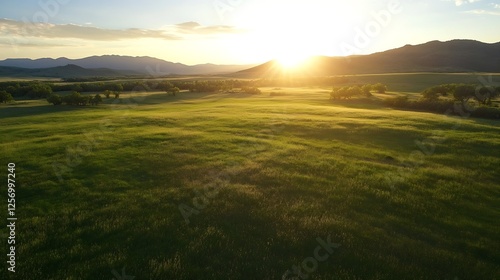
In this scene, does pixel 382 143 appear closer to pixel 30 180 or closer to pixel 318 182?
pixel 318 182

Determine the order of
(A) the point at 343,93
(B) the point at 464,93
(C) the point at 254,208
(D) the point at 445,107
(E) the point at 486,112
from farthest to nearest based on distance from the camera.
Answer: (A) the point at 343,93, (B) the point at 464,93, (D) the point at 445,107, (E) the point at 486,112, (C) the point at 254,208

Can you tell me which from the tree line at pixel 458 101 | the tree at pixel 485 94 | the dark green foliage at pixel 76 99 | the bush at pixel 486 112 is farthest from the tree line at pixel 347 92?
the dark green foliage at pixel 76 99

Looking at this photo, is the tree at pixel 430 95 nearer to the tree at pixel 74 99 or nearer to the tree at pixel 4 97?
the tree at pixel 74 99

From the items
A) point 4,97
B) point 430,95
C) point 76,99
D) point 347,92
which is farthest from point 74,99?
point 430,95

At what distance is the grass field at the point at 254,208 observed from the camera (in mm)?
13148

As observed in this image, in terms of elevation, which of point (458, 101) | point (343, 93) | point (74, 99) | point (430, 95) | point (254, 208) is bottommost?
point (254, 208)

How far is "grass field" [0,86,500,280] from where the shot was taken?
43.1 feet

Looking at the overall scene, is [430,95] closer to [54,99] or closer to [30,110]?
[54,99]

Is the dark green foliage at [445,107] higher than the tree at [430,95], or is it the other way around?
the tree at [430,95]

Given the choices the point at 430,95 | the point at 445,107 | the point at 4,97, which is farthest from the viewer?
the point at 4,97

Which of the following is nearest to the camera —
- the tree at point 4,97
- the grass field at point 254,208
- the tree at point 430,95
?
the grass field at point 254,208

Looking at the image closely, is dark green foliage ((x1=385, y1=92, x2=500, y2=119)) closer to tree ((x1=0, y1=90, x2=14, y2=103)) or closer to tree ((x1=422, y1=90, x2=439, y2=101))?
tree ((x1=422, y1=90, x2=439, y2=101))

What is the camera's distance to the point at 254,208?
18297 mm

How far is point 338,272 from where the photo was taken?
12859 millimetres
